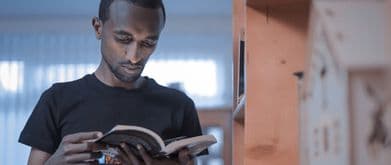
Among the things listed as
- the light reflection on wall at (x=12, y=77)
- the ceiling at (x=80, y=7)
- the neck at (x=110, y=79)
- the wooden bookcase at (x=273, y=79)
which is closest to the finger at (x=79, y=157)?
the neck at (x=110, y=79)

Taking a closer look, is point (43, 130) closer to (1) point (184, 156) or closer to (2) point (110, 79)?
(2) point (110, 79)

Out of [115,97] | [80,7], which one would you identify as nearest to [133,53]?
[115,97]

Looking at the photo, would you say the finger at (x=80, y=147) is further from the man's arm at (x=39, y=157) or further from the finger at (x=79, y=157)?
the man's arm at (x=39, y=157)

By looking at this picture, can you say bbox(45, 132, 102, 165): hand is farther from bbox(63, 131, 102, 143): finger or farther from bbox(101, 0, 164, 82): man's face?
bbox(101, 0, 164, 82): man's face

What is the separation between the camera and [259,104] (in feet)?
3.15

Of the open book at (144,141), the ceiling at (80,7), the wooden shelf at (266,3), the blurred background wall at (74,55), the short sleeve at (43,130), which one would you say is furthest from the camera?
the blurred background wall at (74,55)

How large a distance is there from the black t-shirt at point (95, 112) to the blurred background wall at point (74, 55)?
2219mm

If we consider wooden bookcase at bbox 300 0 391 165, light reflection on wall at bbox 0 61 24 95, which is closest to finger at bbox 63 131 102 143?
wooden bookcase at bbox 300 0 391 165

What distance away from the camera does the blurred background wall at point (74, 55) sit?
→ 381 centimetres

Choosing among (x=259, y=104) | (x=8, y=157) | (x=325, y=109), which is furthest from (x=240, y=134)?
(x=8, y=157)

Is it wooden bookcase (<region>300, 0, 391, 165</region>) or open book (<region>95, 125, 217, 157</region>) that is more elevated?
wooden bookcase (<region>300, 0, 391, 165</region>)

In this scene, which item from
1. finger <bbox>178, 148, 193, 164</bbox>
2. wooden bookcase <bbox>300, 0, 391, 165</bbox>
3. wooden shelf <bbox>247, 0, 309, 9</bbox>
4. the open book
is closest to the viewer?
wooden bookcase <bbox>300, 0, 391, 165</bbox>

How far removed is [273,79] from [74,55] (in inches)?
122

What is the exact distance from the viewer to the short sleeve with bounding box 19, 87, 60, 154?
4.52 feet
